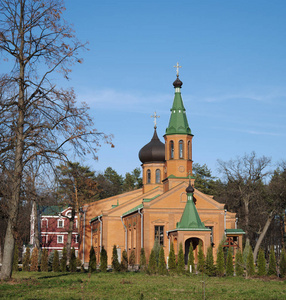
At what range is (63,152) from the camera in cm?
1911

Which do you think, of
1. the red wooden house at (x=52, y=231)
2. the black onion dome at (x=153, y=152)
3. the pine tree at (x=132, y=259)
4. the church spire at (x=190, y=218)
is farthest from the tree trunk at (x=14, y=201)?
the red wooden house at (x=52, y=231)

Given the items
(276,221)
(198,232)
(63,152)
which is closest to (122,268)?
(198,232)

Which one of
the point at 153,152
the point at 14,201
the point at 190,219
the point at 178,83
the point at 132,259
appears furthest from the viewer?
the point at 153,152

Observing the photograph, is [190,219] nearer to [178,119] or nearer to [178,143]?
[178,143]

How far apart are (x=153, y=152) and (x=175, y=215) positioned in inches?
491

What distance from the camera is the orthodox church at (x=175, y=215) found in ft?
118

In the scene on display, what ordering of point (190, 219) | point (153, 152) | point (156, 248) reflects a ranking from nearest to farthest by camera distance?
point (156, 248)
point (190, 219)
point (153, 152)

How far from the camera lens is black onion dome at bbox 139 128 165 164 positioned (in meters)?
50.2

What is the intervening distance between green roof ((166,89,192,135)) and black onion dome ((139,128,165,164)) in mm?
8792

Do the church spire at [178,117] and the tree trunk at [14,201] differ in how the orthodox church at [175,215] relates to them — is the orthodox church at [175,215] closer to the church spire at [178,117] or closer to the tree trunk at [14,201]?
the church spire at [178,117]

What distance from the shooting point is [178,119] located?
41562mm

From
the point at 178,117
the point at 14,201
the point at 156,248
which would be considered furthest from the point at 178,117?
the point at 14,201

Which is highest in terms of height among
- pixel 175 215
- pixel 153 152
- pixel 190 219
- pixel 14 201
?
pixel 153 152

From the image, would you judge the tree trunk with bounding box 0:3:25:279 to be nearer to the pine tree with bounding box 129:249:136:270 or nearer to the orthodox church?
the orthodox church
